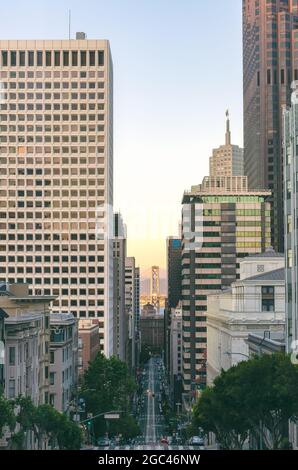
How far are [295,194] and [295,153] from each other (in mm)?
2863

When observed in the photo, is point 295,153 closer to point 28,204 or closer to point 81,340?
point 81,340

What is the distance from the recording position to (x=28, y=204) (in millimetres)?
156375

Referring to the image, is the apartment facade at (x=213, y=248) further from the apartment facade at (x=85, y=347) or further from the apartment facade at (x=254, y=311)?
the apartment facade at (x=254, y=311)

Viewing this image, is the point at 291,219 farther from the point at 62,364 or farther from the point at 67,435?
the point at 62,364

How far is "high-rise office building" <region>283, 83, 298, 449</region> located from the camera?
59.8 m

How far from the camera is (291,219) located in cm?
6225

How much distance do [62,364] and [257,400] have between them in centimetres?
5344

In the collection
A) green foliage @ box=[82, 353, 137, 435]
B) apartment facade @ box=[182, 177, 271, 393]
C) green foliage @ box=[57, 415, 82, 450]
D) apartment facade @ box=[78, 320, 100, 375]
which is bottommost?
green foliage @ box=[57, 415, 82, 450]

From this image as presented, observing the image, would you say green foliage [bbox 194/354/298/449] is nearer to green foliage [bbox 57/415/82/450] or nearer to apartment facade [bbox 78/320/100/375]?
green foliage [bbox 57/415/82/450]

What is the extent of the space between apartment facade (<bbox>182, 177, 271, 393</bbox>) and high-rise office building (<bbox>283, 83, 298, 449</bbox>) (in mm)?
103176

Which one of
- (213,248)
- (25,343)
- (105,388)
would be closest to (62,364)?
(105,388)

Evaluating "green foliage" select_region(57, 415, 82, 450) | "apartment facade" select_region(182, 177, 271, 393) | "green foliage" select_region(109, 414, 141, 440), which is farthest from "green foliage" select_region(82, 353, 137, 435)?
"apartment facade" select_region(182, 177, 271, 393)

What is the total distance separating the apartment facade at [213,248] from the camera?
168000mm

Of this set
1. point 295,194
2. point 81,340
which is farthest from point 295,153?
point 81,340
